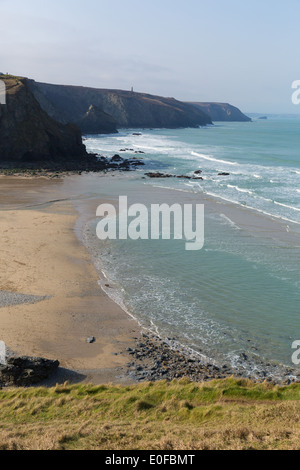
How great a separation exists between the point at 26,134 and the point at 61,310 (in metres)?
38.3

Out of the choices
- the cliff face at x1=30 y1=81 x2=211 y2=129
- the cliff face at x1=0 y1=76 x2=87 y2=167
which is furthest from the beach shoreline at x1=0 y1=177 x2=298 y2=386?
the cliff face at x1=30 y1=81 x2=211 y2=129

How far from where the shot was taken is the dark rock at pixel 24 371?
10.5 meters

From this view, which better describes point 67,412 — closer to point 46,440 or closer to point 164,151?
point 46,440

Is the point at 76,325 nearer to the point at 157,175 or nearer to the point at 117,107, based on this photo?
the point at 157,175

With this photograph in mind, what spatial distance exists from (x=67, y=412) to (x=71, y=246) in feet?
44.6

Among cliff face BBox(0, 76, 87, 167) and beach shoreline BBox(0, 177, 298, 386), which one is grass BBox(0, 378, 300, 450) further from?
cliff face BBox(0, 76, 87, 167)

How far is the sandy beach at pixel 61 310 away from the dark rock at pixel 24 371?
2.74ft

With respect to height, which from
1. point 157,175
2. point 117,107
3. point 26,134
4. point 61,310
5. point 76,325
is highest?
point 117,107

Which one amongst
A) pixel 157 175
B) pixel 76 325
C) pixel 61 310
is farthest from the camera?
pixel 157 175

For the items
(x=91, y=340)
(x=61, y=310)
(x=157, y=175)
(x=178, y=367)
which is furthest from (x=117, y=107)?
(x=178, y=367)

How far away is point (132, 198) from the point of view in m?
34.3

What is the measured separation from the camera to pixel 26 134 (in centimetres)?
4869

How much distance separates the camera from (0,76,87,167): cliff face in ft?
157
